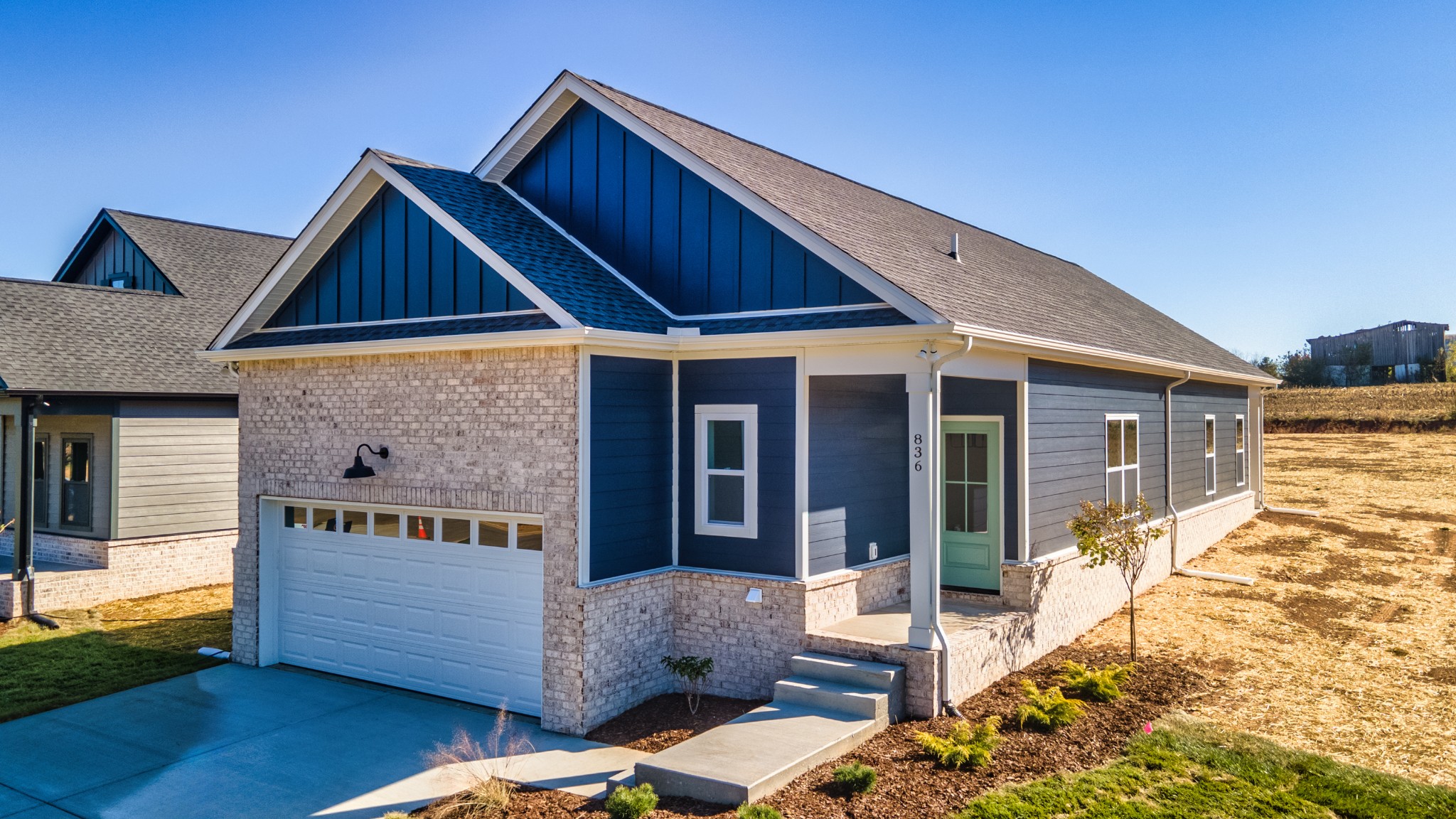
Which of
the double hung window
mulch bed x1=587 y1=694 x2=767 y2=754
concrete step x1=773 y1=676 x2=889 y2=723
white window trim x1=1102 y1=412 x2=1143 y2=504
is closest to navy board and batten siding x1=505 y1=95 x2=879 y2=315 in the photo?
concrete step x1=773 y1=676 x2=889 y2=723

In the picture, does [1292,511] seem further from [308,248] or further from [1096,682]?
[308,248]

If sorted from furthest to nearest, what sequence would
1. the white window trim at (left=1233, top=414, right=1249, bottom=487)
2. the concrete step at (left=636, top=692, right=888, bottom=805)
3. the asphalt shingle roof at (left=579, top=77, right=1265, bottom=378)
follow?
the white window trim at (left=1233, top=414, right=1249, bottom=487)
the asphalt shingle roof at (left=579, top=77, right=1265, bottom=378)
the concrete step at (left=636, top=692, right=888, bottom=805)

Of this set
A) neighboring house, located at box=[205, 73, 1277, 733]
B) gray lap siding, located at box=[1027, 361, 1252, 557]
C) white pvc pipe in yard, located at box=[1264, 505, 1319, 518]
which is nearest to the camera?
neighboring house, located at box=[205, 73, 1277, 733]

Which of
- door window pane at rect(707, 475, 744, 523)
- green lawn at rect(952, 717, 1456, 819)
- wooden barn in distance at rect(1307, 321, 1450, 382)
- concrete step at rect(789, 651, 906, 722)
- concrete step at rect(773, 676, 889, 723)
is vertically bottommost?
green lawn at rect(952, 717, 1456, 819)

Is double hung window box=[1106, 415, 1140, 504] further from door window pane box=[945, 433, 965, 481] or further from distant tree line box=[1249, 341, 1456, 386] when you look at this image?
distant tree line box=[1249, 341, 1456, 386]

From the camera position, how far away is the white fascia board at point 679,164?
8.96m

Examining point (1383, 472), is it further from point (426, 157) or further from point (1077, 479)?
point (426, 157)

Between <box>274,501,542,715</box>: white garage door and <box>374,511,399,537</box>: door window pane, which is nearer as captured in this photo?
<box>274,501,542,715</box>: white garage door

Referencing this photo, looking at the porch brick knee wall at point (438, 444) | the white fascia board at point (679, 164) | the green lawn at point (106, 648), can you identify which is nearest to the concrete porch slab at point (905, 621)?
the porch brick knee wall at point (438, 444)

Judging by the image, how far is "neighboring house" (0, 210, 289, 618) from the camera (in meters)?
15.0

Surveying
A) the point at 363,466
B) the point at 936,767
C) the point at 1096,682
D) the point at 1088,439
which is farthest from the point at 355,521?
the point at 1088,439

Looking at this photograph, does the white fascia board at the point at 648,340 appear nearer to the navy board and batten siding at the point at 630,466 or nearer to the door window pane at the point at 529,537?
the navy board and batten siding at the point at 630,466

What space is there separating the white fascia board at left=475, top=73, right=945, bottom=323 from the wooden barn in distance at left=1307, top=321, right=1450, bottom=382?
5309 centimetres

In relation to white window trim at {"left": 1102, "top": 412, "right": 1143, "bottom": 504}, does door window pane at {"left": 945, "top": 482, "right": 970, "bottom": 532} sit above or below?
below
